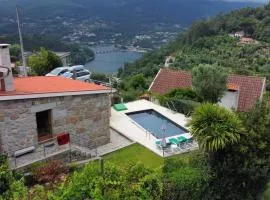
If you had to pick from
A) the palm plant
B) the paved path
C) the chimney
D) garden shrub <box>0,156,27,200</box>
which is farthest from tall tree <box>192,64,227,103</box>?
garden shrub <box>0,156,27,200</box>

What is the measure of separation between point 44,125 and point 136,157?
15.1 ft

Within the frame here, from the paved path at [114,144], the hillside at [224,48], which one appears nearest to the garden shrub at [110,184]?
the paved path at [114,144]

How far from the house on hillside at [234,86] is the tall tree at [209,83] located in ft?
7.43

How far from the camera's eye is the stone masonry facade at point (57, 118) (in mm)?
15320

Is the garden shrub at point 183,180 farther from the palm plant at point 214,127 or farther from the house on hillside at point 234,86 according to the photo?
the house on hillside at point 234,86

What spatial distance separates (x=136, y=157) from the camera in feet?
57.8

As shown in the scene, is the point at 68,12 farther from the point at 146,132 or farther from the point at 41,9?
the point at 146,132

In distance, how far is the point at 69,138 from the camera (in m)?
17.4

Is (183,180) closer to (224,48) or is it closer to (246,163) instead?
(246,163)

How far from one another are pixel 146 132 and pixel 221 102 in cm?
1244

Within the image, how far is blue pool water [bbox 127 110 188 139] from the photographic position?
2191 cm

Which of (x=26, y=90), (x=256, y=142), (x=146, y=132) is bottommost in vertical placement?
(x=146, y=132)

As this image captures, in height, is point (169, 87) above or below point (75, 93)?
below

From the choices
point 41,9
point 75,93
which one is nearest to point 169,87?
point 75,93
